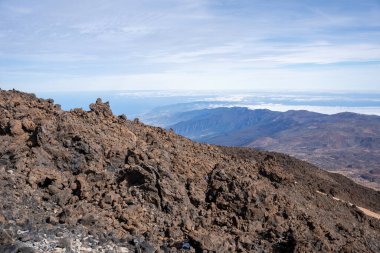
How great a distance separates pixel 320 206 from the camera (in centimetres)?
1711

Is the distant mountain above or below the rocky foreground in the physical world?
below

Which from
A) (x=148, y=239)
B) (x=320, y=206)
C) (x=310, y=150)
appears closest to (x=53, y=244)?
(x=148, y=239)

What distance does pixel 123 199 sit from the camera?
37.2 feet

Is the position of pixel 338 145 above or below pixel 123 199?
below

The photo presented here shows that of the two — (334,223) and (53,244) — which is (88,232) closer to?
(53,244)

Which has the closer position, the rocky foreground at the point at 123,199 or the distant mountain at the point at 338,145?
the rocky foreground at the point at 123,199

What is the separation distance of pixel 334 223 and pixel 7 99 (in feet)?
41.5

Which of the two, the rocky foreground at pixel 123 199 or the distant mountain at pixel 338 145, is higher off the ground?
the rocky foreground at pixel 123 199

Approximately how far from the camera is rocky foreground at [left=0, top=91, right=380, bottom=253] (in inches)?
390

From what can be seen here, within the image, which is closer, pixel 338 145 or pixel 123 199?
pixel 123 199

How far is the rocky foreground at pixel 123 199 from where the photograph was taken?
9.91 metres

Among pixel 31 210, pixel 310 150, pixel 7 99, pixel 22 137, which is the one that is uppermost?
pixel 7 99

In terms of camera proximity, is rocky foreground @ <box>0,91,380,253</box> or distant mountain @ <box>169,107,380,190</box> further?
distant mountain @ <box>169,107,380,190</box>

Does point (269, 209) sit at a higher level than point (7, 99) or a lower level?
lower
